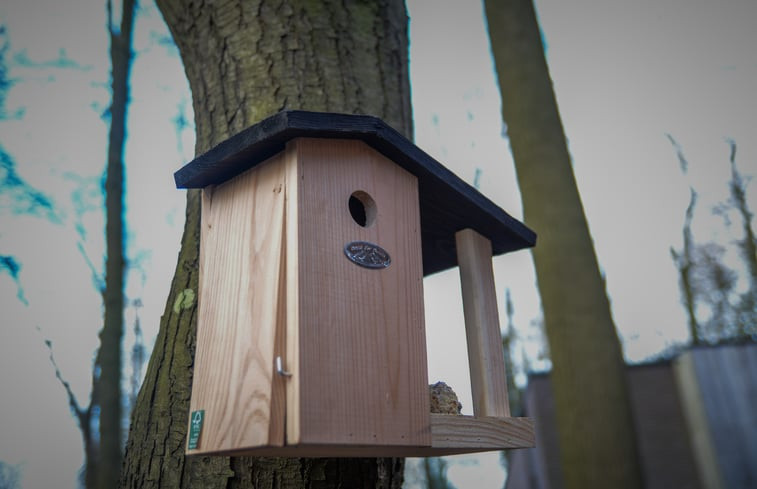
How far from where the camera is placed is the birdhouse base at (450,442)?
134 centimetres

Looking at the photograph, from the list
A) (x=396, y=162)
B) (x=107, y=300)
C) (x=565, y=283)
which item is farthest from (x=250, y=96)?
(x=107, y=300)

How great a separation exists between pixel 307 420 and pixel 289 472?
64 cm

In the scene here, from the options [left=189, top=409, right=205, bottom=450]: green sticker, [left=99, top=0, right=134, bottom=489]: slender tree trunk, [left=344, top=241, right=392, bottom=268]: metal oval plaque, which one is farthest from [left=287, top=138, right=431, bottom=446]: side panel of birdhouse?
[left=99, top=0, right=134, bottom=489]: slender tree trunk

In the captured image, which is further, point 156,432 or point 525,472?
point 525,472

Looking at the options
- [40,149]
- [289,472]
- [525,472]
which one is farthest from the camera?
[525,472]

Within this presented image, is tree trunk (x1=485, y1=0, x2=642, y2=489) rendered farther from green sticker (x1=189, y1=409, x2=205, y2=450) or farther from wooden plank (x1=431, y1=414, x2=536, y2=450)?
green sticker (x1=189, y1=409, x2=205, y2=450)

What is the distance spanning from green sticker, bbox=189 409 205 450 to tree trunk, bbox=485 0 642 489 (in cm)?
241

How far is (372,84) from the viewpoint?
2.40 metres

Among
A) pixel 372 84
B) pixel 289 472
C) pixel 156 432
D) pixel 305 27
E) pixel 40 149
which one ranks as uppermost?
pixel 40 149

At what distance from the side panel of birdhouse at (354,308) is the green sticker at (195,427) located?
0.31m

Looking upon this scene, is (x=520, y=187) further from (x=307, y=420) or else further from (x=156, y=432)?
(x=307, y=420)

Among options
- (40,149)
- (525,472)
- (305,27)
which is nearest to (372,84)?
(305,27)

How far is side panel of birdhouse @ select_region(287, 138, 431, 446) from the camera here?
4.16 feet

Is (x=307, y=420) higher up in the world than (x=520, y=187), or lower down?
lower down
